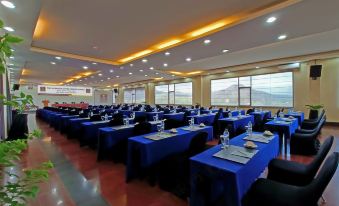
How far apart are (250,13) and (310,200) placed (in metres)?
3.73

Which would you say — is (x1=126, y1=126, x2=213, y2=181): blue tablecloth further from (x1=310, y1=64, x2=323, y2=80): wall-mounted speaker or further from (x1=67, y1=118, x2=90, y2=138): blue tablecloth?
(x1=310, y1=64, x2=323, y2=80): wall-mounted speaker

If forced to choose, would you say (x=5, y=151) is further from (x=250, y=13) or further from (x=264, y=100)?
(x=264, y=100)

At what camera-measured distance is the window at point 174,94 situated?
14580mm

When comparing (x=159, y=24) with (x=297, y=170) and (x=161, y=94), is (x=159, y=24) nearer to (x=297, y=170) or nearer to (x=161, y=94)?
(x=297, y=170)

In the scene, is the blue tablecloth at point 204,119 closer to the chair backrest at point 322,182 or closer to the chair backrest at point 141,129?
the chair backrest at point 141,129

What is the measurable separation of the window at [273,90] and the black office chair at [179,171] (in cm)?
897

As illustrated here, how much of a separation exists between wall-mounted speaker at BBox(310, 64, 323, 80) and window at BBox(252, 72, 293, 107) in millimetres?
1209

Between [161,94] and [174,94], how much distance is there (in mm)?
1708

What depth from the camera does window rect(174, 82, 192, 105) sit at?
47.4 ft

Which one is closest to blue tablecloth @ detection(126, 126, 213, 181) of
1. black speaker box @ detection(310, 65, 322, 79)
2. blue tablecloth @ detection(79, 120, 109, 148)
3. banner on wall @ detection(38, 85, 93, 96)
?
blue tablecloth @ detection(79, 120, 109, 148)

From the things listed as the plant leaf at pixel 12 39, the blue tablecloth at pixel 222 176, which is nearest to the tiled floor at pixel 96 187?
the blue tablecloth at pixel 222 176

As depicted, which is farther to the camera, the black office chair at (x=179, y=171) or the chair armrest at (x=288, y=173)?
the black office chair at (x=179, y=171)

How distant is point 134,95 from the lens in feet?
67.4

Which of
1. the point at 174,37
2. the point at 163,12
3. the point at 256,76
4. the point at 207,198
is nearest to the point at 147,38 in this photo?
the point at 174,37
